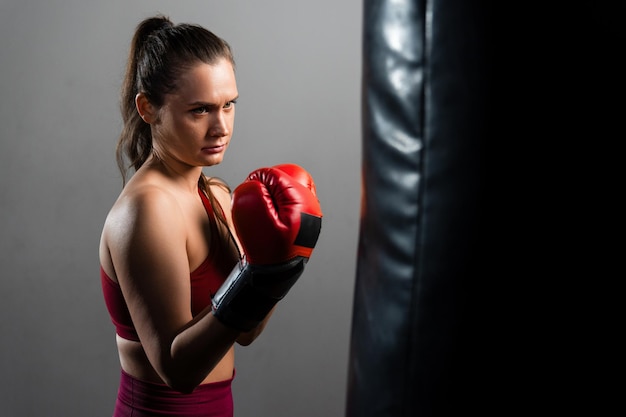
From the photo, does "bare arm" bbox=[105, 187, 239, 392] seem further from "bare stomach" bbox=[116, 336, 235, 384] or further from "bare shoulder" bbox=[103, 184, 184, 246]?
"bare stomach" bbox=[116, 336, 235, 384]

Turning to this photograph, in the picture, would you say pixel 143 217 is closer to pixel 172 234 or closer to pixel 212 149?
pixel 172 234

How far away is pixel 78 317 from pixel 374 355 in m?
2.44

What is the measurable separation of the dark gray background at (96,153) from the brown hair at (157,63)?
117cm

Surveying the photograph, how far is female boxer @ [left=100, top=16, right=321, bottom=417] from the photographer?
113 cm

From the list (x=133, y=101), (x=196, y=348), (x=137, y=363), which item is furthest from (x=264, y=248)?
(x=133, y=101)

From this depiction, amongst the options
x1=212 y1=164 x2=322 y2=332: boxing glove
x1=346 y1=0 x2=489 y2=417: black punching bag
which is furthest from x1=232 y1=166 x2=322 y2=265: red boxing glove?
x1=346 y1=0 x2=489 y2=417: black punching bag

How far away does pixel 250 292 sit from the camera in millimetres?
1123

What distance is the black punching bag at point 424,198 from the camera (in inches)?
16.8

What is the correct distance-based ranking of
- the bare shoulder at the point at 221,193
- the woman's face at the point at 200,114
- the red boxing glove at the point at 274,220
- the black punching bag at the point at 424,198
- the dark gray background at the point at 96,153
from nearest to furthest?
the black punching bag at the point at 424,198
the red boxing glove at the point at 274,220
the woman's face at the point at 200,114
the bare shoulder at the point at 221,193
the dark gray background at the point at 96,153

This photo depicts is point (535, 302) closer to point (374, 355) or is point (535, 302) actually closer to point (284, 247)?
point (374, 355)

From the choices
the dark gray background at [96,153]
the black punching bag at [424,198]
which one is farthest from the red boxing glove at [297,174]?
the dark gray background at [96,153]

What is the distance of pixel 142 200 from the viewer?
4.06ft

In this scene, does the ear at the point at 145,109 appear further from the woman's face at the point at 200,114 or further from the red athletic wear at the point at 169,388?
the red athletic wear at the point at 169,388

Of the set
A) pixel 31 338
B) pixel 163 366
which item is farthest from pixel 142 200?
pixel 31 338
